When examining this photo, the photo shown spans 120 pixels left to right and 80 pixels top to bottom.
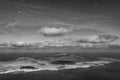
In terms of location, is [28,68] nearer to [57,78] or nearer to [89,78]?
[57,78]

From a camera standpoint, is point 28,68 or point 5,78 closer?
point 5,78

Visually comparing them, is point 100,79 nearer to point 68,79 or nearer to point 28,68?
point 68,79

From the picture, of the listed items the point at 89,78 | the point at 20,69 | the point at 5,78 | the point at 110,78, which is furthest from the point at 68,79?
the point at 20,69

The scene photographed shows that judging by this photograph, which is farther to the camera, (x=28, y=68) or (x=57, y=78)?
(x=28, y=68)

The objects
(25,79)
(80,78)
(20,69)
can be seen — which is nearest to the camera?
(25,79)

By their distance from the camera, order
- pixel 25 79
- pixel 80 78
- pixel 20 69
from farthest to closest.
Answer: pixel 20 69
pixel 80 78
pixel 25 79

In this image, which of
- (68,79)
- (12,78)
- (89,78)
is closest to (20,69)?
(12,78)

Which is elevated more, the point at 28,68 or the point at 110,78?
the point at 28,68

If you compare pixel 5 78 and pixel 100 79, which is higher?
pixel 5 78
